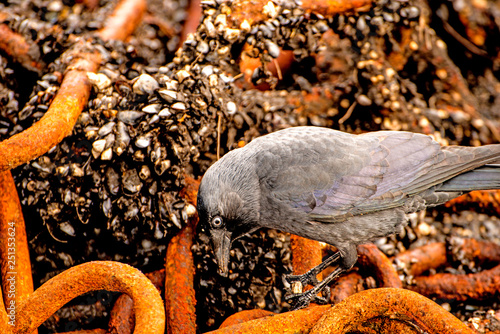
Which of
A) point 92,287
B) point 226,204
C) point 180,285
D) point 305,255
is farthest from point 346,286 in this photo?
point 92,287

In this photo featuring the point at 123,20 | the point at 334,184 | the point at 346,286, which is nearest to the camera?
the point at 334,184

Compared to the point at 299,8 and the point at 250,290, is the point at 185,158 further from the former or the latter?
the point at 299,8

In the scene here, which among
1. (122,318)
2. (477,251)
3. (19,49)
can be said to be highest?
(19,49)

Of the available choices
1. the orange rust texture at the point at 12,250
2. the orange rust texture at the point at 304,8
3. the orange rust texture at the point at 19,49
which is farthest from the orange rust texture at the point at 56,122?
the orange rust texture at the point at 304,8

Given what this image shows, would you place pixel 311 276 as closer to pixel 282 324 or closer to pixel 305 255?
pixel 305 255

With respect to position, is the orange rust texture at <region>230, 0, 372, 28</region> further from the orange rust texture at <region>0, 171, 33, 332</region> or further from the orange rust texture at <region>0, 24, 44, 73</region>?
the orange rust texture at <region>0, 171, 33, 332</region>

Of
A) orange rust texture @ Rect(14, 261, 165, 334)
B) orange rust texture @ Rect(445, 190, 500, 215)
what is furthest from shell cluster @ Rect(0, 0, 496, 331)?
orange rust texture @ Rect(14, 261, 165, 334)
